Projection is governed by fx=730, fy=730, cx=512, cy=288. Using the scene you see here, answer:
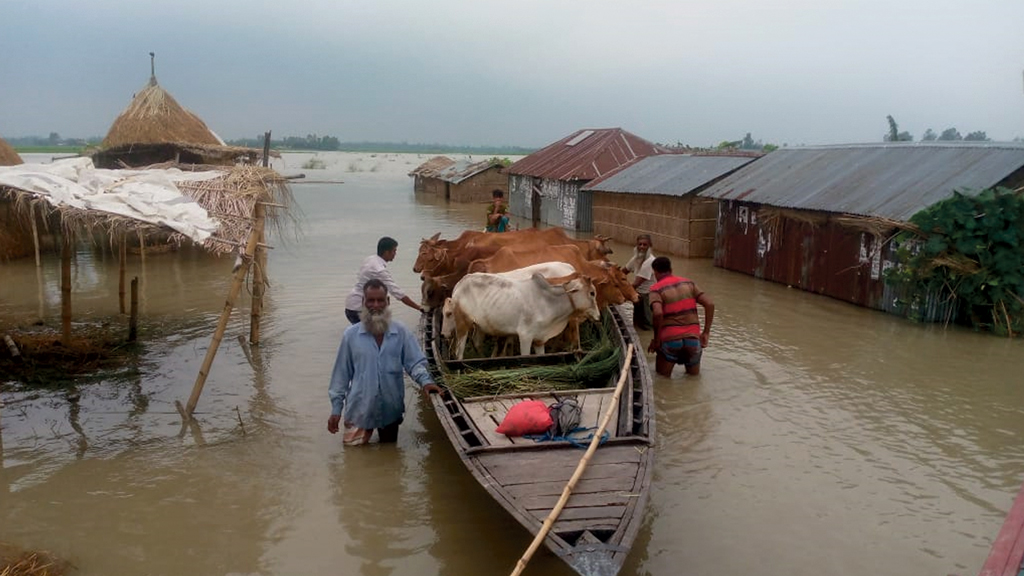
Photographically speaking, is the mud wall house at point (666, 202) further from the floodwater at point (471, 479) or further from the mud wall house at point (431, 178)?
the mud wall house at point (431, 178)

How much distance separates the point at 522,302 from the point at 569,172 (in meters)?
18.5

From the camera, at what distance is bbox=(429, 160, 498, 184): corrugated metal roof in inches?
1483

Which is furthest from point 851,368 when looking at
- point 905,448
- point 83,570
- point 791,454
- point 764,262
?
point 83,570

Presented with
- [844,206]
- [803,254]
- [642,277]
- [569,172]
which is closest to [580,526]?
[642,277]

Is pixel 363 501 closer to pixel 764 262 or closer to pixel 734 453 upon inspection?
pixel 734 453

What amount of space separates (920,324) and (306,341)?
9.01 m

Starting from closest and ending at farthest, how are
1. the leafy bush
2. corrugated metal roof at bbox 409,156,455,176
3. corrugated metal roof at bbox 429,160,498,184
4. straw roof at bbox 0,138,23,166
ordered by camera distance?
1. the leafy bush
2. straw roof at bbox 0,138,23,166
3. corrugated metal roof at bbox 429,160,498,184
4. corrugated metal roof at bbox 409,156,455,176

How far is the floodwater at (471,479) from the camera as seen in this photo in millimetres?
4836

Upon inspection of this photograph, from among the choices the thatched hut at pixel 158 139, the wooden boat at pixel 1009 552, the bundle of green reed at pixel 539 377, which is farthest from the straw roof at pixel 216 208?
the thatched hut at pixel 158 139

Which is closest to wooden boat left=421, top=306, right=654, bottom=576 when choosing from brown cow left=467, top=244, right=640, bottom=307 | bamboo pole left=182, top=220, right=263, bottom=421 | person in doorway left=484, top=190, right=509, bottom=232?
brown cow left=467, top=244, right=640, bottom=307

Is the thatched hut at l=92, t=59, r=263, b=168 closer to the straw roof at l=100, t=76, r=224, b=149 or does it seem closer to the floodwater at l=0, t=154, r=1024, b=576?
the straw roof at l=100, t=76, r=224, b=149

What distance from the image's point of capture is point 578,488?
4.24 m

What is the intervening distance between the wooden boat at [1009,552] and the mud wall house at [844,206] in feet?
28.2

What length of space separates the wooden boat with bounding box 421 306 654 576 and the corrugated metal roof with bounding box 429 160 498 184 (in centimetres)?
3191
